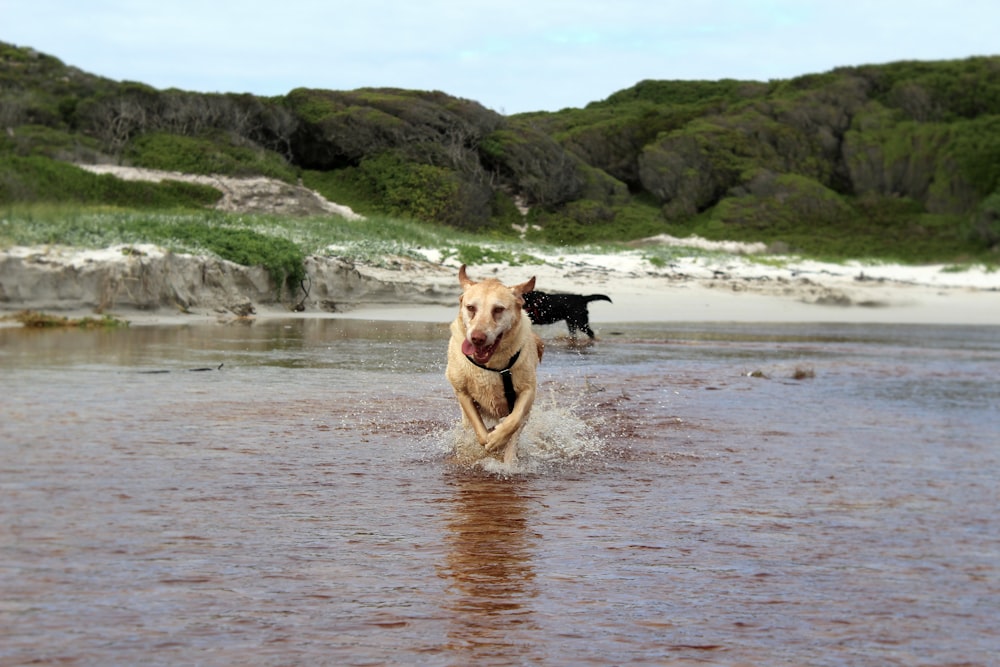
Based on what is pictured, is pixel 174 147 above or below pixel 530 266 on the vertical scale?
above

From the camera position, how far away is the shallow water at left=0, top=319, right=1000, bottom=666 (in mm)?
3312

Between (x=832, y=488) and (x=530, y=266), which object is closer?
(x=832, y=488)

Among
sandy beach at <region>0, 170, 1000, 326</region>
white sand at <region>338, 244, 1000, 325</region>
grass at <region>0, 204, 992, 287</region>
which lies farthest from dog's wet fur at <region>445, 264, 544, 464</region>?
white sand at <region>338, 244, 1000, 325</region>

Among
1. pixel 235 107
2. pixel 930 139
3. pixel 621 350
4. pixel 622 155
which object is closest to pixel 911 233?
pixel 930 139

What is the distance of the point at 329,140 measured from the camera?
50938 mm

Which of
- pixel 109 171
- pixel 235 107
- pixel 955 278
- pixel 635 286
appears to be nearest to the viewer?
pixel 635 286

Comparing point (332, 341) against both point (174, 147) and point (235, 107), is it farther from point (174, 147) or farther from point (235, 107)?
point (235, 107)

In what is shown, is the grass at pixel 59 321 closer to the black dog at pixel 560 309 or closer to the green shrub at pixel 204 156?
the black dog at pixel 560 309

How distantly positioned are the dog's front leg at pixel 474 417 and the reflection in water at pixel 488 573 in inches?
26.4

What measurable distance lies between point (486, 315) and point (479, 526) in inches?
69.3

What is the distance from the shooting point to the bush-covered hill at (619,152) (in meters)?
45.9

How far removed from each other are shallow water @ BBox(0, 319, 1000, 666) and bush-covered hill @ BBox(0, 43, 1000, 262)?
34.9 meters

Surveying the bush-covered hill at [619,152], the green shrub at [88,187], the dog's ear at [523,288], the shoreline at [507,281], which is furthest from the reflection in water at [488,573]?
the bush-covered hill at [619,152]

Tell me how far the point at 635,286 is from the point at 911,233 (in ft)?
91.6
